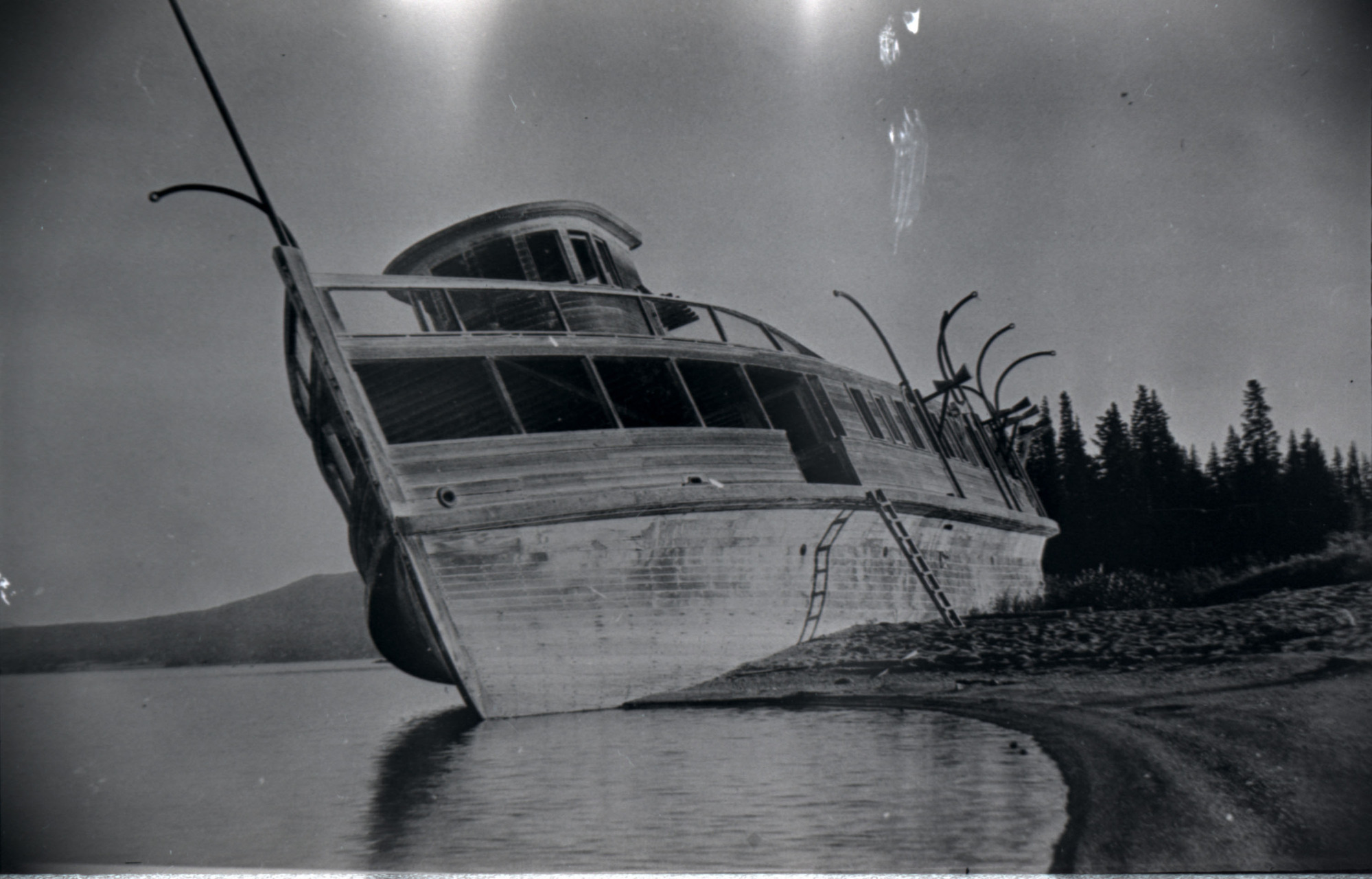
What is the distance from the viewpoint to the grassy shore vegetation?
3.24 meters

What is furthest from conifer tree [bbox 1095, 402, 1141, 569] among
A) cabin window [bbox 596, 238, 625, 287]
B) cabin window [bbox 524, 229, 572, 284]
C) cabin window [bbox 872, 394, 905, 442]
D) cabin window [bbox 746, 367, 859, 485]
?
cabin window [bbox 524, 229, 572, 284]

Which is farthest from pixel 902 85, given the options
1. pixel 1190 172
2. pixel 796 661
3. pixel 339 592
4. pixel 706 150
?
pixel 339 592

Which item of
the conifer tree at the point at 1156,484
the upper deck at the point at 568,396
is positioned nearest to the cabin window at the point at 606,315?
the upper deck at the point at 568,396

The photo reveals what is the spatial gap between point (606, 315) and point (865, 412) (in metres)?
1.20

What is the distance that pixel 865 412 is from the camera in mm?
3879

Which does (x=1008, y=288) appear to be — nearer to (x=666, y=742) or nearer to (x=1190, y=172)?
(x=1190, y=172)

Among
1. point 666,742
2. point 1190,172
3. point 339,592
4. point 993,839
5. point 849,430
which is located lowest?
point 993,839

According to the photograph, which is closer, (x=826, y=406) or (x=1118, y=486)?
(x=1118, y=486)

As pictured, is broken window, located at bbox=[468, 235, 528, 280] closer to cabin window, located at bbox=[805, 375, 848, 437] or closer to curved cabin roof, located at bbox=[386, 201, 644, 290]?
curved cabin roof, located at bbox=[386, 201, 644, 290]

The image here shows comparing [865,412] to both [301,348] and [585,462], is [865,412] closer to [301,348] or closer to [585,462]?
[585,462]

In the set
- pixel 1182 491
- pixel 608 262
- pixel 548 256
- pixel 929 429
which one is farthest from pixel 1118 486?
pixel 548 256

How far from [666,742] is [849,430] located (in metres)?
1.59

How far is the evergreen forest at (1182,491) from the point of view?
330 cm

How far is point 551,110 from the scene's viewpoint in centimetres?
349
